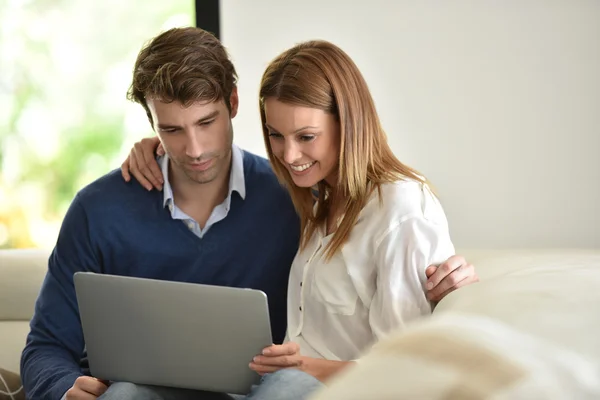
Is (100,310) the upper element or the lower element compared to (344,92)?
lower

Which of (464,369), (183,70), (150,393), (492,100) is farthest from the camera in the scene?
(492,100)

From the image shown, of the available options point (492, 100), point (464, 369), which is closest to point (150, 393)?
point (464, 369)

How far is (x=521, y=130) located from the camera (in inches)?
→ 106

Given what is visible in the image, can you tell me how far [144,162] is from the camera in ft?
6.90

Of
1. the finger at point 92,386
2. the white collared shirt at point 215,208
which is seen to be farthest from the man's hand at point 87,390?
the white collared shirt at point 215,208

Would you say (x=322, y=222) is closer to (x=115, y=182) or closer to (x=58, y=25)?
(x=115, y=182)

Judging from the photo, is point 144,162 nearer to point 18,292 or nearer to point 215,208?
point 215,208

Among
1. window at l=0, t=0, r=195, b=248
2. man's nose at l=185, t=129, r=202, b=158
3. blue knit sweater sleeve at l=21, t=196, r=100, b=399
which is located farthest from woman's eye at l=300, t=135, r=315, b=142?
window at l=0, t=0, r=195, b=248

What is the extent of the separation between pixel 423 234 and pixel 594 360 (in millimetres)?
975

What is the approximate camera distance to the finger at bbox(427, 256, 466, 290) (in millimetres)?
1512

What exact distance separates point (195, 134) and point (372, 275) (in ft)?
1.88

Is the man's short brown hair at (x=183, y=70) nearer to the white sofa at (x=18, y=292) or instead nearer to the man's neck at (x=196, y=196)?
the man's neck at (x=196, y=196)

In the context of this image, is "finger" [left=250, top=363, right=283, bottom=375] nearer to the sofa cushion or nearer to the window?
the sofa cushion

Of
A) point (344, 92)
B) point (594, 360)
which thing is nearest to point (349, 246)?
point (344, 92)
